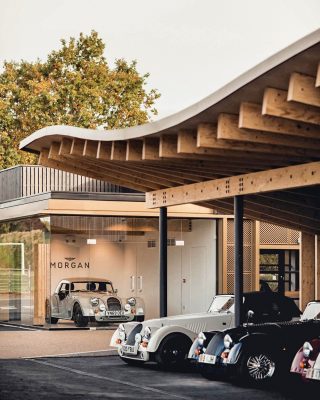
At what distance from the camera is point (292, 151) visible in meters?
17.1

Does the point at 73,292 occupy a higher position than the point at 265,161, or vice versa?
the point at 265,161

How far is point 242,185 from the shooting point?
1953cm

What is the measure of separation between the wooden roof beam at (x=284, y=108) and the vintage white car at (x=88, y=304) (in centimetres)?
1510

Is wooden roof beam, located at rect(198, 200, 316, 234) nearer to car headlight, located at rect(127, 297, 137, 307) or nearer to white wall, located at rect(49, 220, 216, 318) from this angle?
car headlight, located at rect(127, 297, 137, 307)

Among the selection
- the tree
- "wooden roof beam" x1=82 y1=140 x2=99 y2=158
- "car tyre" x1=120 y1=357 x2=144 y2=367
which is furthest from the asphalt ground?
the tree

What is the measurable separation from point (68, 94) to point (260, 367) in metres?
36.7

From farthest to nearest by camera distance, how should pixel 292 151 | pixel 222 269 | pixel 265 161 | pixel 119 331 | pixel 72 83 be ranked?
pixel 72 83, pixel 222 269, pixel 119 331, pixel 265 161, pixel 292 151

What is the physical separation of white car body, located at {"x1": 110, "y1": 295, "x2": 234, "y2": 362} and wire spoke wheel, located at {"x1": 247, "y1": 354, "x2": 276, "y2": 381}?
2612 mm

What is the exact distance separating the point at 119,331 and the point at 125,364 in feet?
2.03

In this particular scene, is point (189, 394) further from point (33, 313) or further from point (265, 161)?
point (33, 313)

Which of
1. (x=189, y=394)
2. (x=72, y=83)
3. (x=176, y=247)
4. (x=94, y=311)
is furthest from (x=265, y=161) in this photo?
(x=72, y=83)

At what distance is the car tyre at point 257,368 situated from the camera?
664 inches

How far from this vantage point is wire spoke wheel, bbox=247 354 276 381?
16922mm

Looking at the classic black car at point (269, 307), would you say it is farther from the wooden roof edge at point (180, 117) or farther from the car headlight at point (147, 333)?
the wooden roof edge at point (180, 117)
